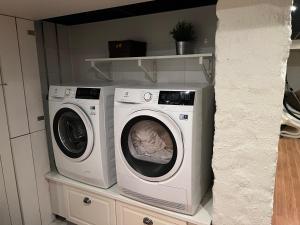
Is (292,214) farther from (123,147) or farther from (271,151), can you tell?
(123,147)

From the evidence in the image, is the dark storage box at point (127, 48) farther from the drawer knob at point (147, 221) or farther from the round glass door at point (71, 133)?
the drawer knob at point (147, 221)

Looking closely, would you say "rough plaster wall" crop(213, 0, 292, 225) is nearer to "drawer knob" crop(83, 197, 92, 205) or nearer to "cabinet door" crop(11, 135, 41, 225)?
"drawer knob" crop(83, 197, 92, 205)

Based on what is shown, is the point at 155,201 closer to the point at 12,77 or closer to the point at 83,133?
the point at 83,133

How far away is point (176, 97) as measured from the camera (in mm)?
1562

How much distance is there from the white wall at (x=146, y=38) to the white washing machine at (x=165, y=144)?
539 millimetres

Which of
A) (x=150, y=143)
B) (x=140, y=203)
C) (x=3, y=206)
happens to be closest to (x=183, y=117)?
(x=150, y=143)

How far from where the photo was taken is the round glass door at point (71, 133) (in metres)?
2.05

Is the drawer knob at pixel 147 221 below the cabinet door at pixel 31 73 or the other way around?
below

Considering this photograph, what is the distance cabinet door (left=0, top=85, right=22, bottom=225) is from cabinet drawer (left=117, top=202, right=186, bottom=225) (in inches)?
37.9

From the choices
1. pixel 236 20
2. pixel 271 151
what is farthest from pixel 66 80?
pixel 271 151

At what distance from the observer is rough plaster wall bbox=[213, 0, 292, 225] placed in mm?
1223

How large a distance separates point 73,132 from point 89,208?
2.44 ft

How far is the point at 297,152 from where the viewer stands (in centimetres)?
273

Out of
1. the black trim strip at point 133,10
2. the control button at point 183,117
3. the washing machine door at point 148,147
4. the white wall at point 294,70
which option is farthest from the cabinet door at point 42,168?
the white wall at point 294,70
